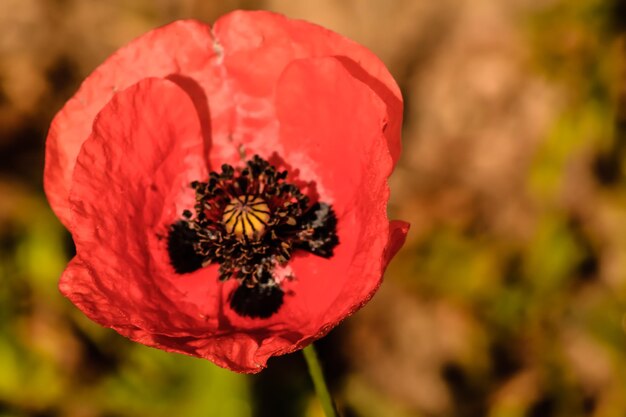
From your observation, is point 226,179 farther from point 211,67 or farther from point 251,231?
point 211,67

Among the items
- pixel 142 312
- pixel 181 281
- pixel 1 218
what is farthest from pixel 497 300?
pixel 1 218

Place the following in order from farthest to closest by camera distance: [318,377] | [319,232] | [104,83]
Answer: [319,232] < [104,83] < [318,377]

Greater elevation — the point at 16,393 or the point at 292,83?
the point at 292,83

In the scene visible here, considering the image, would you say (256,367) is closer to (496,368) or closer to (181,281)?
(181,281)

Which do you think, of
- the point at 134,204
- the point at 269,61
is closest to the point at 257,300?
the point at 134,204

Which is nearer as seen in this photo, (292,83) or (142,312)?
(142,312)
